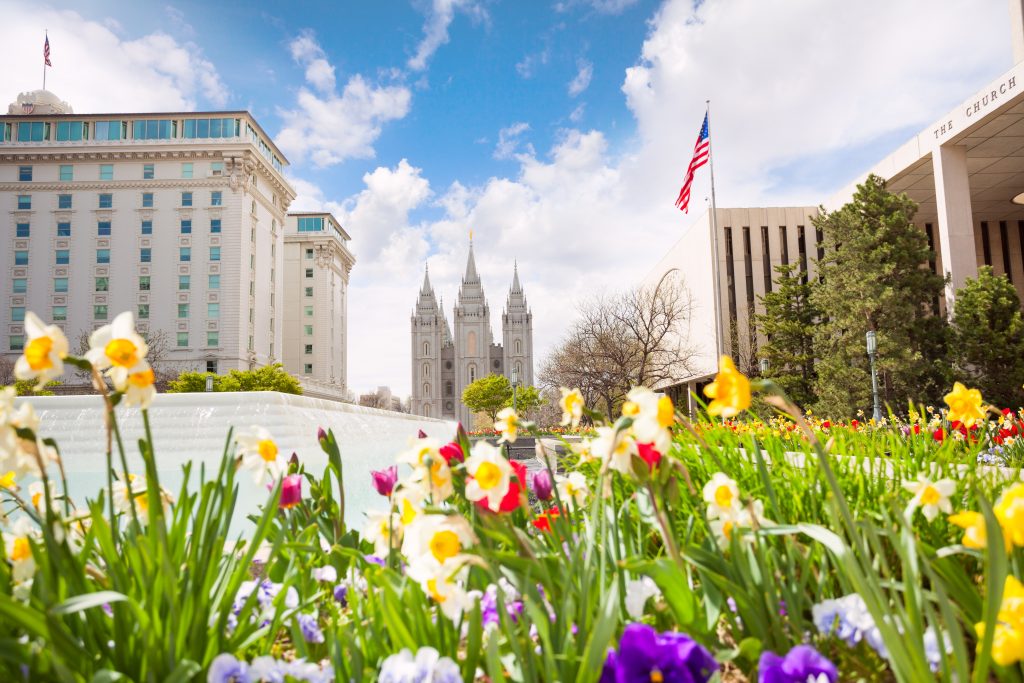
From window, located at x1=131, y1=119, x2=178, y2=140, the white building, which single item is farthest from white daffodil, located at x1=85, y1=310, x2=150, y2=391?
window, located at x1=131, y1=119, x2=178, y2=140

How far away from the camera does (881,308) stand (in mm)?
20000

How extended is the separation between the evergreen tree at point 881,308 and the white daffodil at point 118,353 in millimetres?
21196

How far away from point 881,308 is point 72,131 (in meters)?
55.1

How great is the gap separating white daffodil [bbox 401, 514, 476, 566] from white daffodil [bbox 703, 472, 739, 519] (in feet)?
2.03

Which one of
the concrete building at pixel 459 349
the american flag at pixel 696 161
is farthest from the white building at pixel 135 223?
the concrete building at pixel 459 349

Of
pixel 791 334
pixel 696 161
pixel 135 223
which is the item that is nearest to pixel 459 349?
pixel 135 223

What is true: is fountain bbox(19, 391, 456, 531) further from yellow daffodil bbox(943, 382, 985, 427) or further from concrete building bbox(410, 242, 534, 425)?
concrete building bbox(410, 242, 534, 425)

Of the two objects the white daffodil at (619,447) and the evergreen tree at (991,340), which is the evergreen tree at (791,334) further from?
the white daffodil at (619,447)

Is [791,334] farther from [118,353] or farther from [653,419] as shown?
[118,353]

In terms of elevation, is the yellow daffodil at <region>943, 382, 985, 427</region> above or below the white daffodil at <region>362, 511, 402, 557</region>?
above

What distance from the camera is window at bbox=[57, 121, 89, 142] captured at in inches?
1896

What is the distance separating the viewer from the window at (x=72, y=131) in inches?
1896

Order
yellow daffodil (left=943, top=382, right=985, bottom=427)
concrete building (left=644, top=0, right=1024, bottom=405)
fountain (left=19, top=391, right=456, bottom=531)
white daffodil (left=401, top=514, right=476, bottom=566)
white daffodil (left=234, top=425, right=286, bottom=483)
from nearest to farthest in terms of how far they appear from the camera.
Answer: white daffodil (left=401, top=514, right=476, bottom=566), white daffodil (left=234, top=425, right=286, bottom=483), yellow daffodil (left=943, top=382, right=985, bottom=427), fountain (left=19, top=391, right=456, bottom=531), concrete building (left=644, top=0, right=1024, bottom=405)

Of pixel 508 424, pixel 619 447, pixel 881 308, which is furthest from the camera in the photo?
pixel 881 308
